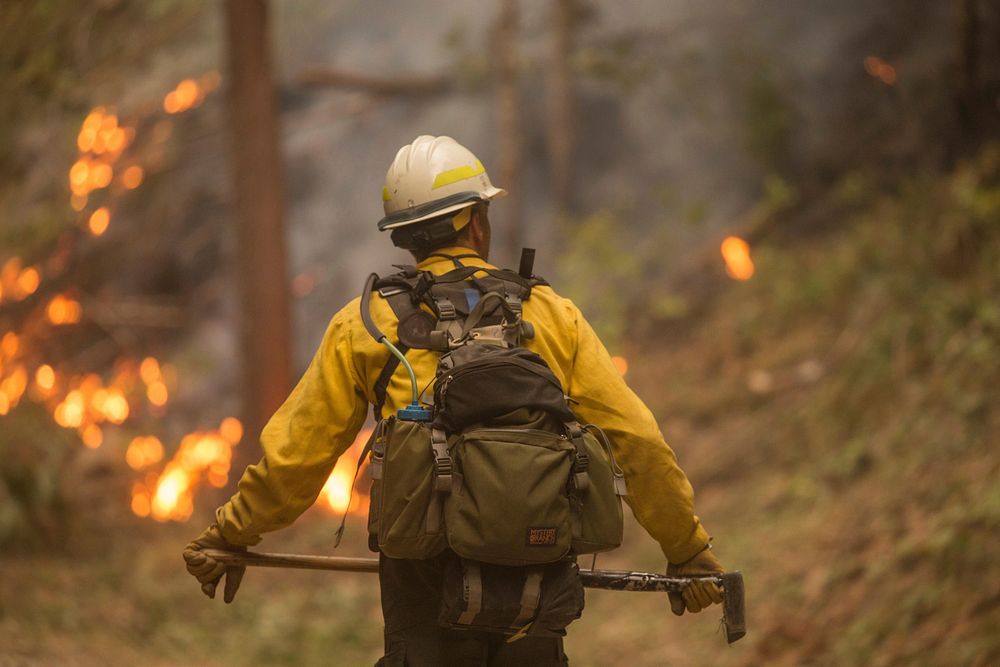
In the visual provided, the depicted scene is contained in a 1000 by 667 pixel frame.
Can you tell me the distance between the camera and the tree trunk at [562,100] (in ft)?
51.6

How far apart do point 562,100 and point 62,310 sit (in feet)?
23.0

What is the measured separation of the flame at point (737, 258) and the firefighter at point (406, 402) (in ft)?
29.3

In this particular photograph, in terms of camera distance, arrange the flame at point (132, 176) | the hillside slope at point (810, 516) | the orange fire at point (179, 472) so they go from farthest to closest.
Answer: the flame at point (132, 176) → the orange fire at point (179, 472) → the hillside slope at point (810, 516)

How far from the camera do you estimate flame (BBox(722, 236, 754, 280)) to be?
1266 cm

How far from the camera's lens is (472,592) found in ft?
11.3

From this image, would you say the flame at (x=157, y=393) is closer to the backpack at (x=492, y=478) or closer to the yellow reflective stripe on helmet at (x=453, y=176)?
the yellow reflective stripe on helmet at (x=453, y=176)

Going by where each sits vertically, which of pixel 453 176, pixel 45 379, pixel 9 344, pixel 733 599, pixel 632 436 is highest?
pixel 453 176

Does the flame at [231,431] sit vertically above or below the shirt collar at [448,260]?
below

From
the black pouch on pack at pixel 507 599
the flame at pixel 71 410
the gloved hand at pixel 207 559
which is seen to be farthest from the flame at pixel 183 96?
the black pouch on pack at pixel 507 599

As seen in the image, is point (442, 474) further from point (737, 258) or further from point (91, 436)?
point (737, 258)

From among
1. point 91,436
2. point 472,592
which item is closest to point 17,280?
point 91,436

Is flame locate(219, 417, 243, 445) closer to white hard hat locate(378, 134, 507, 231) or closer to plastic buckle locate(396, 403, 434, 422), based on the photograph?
white hard hat locate(378, 134, 507, 231)

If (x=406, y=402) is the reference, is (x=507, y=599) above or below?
below

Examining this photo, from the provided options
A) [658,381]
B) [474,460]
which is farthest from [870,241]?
[474,460]
